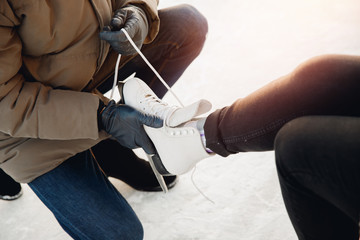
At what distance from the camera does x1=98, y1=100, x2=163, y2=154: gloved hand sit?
2.78ft

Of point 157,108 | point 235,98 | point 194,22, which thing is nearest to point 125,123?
point 157,108

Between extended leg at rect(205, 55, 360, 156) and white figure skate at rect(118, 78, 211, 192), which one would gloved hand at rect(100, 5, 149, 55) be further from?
extended leg at rect(205, 55, 360, 156)

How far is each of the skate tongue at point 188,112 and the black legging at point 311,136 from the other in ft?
0.13

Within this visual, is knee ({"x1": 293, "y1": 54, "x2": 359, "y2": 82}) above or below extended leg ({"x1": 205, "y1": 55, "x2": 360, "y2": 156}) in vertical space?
above

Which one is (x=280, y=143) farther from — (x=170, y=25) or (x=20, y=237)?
(x=20, y=237)

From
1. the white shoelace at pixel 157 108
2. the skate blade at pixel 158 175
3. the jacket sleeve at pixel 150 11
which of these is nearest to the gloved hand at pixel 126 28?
the jacket sleeve at pixel 150 11

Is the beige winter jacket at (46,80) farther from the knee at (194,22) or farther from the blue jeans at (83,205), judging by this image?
the knee at (194,22)

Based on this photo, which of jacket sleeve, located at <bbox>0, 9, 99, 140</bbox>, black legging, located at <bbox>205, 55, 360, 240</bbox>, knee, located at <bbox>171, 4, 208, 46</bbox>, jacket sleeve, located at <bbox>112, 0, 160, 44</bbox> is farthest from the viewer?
knee, located at <bbox>171, 4, 208, 46</bbox>

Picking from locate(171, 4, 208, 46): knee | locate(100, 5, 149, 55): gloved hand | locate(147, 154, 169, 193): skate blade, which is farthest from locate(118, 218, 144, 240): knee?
locate(171, 4, 208, 46): knee

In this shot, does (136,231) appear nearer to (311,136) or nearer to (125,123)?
(125,123)

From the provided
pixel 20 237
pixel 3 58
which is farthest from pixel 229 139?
pixel 20 237

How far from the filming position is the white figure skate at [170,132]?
0.78 meters

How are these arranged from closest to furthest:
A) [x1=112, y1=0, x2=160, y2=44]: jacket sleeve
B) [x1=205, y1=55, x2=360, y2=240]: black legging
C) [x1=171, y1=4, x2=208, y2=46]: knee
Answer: [x1=205, y1=55, x2=360, y2=240]: black legging, [x1=112, y1=0, x2=160, y2=44]: jacket sleeve, [x1=171, y1=4, x2=208, y2=46]: knee

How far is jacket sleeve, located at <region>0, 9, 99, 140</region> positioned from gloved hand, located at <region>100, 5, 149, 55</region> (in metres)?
0.14
